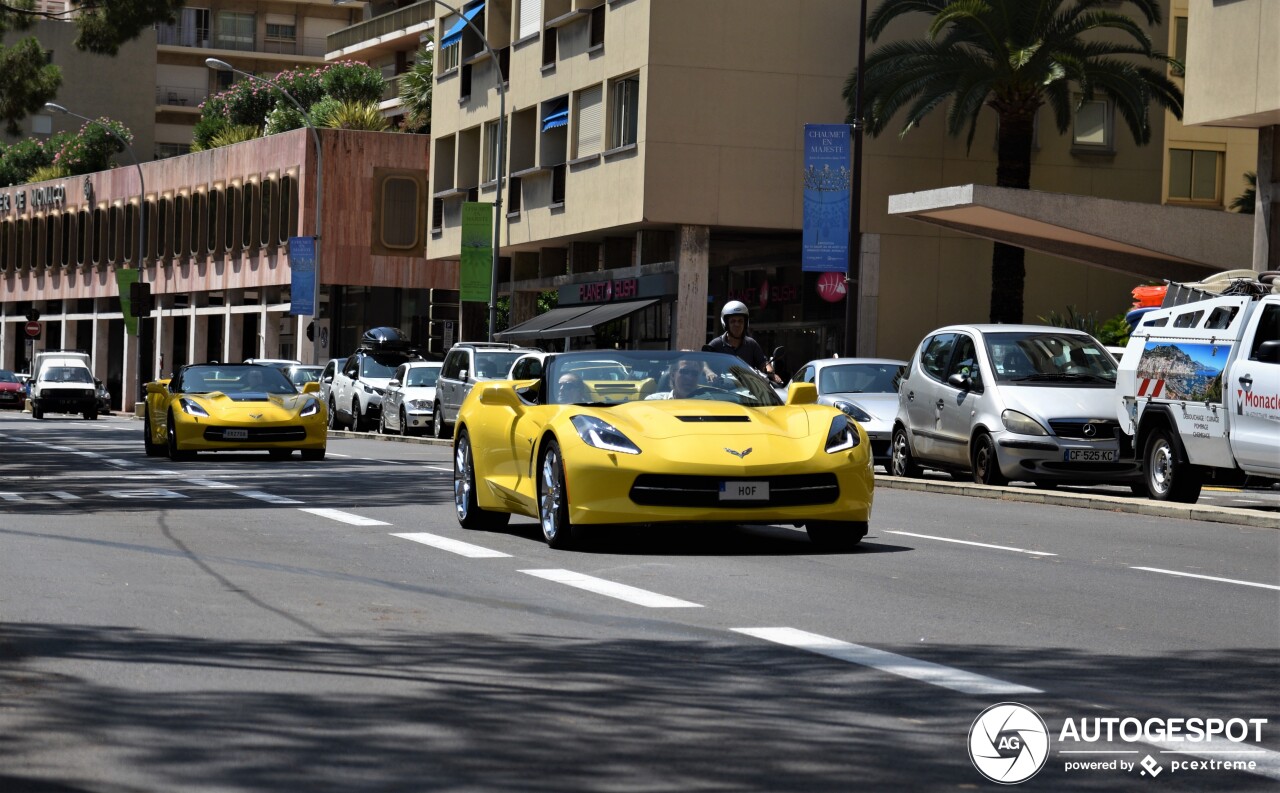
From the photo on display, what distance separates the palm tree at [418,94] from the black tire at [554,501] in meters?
62.9

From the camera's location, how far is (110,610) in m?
9.98

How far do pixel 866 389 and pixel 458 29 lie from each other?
36.8 m

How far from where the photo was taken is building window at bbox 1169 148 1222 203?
54.8 m

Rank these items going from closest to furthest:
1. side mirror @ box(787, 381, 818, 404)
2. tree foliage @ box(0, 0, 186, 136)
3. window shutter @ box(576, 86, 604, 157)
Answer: side mirror @ box(787, 381, 818, 404), tree foliage @ box(0, 0, 186, 136), window shutter @ box(576, 86, 604, 157)

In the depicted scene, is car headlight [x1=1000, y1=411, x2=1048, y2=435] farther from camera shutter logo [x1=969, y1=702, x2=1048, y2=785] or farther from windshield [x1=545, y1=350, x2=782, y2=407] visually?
camera shutter logo [x1=969, y1=702, x2=1048, y2=785]

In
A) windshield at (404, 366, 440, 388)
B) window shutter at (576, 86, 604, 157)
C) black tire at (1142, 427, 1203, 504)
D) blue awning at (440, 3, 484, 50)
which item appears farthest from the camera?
blue awning at (440, 3, 484, 50)

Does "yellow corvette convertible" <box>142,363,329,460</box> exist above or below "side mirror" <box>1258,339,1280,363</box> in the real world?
below

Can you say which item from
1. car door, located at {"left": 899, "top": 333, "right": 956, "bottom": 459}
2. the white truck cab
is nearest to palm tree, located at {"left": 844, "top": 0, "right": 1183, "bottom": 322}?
car door, located at {"left": 899, "top": 333, "right": 956, "bottom": 459}

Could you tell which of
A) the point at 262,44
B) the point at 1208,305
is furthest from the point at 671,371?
the point at 262,44

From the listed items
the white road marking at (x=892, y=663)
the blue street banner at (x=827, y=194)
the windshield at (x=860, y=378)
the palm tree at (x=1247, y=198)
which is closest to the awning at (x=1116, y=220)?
the blue street banner at (x=827, y=194)

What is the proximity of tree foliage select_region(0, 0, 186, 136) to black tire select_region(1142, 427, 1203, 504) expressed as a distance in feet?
76.3

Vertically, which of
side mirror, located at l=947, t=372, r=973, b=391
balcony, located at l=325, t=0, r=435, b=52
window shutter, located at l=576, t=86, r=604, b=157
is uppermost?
balcony, located at l=325, t=0, r=435, b=52

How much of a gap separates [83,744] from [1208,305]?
15.1 metres

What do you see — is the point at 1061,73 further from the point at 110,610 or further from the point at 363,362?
the point at 110,610
